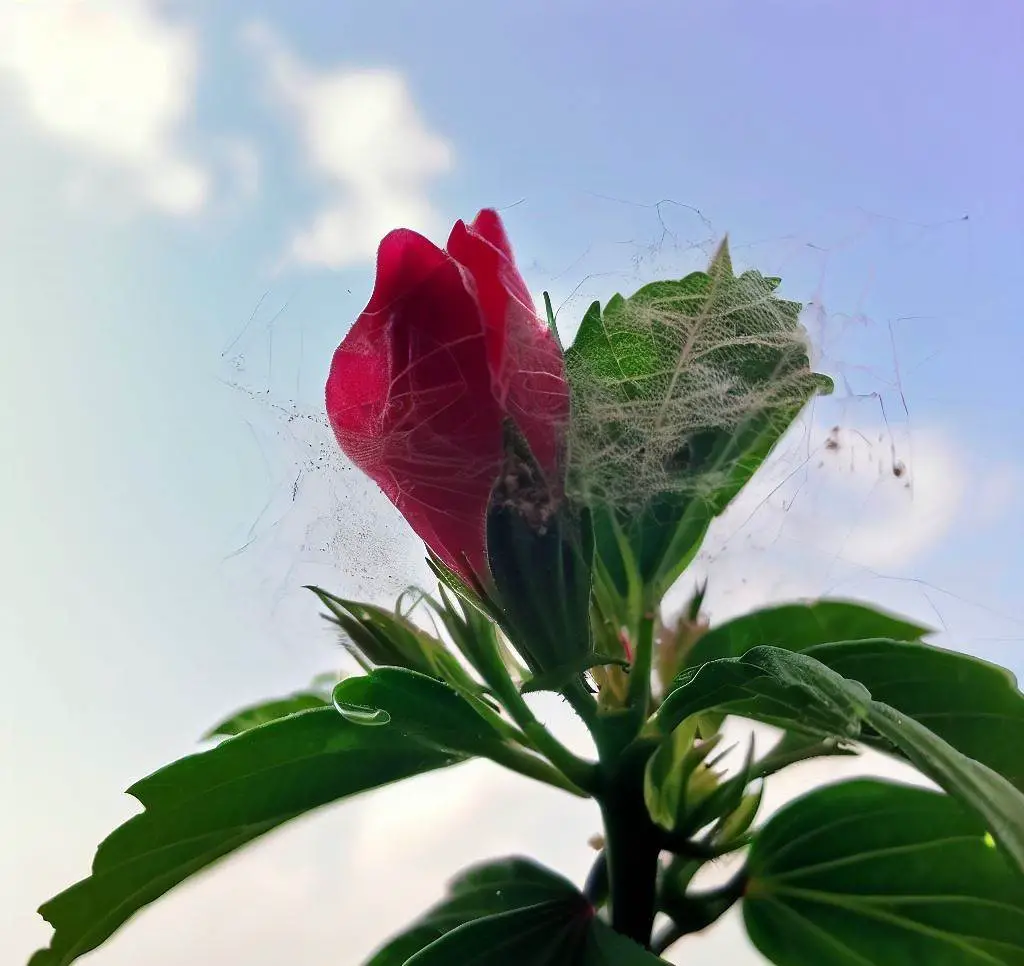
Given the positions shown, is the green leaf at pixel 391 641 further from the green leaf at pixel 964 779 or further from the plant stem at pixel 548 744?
the green leaf at pixel 964 779

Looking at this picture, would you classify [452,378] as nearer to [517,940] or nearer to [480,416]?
[480,416]

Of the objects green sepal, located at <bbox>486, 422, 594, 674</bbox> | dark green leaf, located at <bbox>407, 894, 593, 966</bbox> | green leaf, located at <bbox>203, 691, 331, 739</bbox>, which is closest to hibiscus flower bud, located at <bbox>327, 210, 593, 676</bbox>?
green sepal, located at <bbox>486, 422, 594, 674</bbox>

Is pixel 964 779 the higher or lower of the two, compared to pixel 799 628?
lower

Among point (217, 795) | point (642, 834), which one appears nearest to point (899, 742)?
point (642, 834)

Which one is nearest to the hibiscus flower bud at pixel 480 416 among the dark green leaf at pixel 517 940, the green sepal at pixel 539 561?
the green sepal at pixel 539 561

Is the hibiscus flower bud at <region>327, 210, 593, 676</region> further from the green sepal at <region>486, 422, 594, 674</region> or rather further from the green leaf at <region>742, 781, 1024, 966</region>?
the green leaf at <region>742, 781, 1024, 966</region>

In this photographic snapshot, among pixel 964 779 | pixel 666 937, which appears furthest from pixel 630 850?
pixel 964 779

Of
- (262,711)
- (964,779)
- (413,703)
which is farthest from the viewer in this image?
(262,711)
